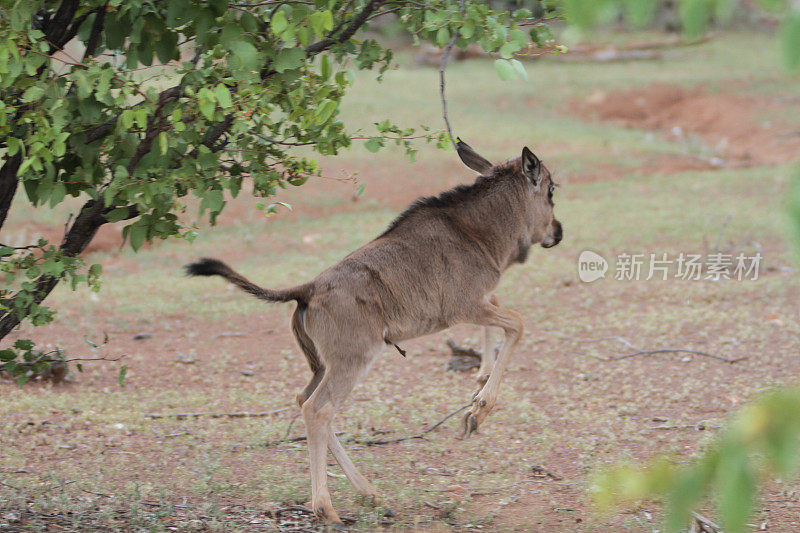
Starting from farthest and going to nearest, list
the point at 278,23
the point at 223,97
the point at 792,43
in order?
the point at 223,97 < the point at 278,23 < the point at 792,43

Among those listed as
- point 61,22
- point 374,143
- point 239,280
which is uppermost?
point 61,22

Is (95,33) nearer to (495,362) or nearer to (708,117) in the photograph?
(495,362)

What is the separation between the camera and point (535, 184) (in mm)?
5957

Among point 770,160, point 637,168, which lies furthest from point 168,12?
point 770,160

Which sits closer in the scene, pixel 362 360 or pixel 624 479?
pixel 624 479

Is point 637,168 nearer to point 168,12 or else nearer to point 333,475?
point 333,475

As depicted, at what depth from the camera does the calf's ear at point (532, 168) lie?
228 inches

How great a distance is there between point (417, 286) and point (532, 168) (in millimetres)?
1255

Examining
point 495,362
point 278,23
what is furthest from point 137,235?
point 495,362

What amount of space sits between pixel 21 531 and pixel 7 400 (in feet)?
9.07

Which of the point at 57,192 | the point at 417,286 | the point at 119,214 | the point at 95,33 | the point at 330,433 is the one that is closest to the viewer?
the point at 57,192

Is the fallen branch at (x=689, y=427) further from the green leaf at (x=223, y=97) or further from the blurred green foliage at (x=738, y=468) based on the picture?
the blurred green foliage at (x=738, y=468)

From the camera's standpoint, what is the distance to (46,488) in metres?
5.16

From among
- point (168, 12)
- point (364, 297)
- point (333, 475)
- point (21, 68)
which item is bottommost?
point (333, 475)
